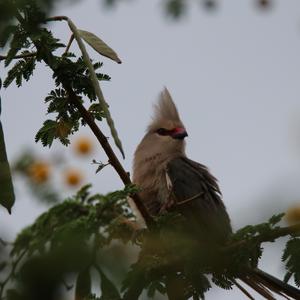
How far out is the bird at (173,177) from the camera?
445cm

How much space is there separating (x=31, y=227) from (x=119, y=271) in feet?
9.27

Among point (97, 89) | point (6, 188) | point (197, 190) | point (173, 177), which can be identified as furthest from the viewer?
point (173, 177)

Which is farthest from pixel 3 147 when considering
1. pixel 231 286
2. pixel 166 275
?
pixel 231 286

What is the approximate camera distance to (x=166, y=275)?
2342 mm

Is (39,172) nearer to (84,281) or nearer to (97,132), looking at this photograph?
(97,132)

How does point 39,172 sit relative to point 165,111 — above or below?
below

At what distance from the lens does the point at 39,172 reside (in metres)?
4.32

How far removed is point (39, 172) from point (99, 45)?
2.49 meters

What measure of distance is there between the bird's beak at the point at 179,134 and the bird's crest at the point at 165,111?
115 millimetres

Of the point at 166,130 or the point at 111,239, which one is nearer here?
the point at 111,239

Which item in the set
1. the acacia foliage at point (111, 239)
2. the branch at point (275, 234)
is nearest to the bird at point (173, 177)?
the acacia foliage at point (111, 239)

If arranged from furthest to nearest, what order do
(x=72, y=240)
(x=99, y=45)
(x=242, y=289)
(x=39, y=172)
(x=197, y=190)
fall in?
(x=197, y=190) → (x=39, y=172) → (x=242, y=289) → (x=99, y=45) → (x=72, y=240)

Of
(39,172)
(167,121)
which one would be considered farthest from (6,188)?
(167,121)

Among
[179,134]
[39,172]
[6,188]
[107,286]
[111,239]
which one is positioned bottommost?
[107,286]
